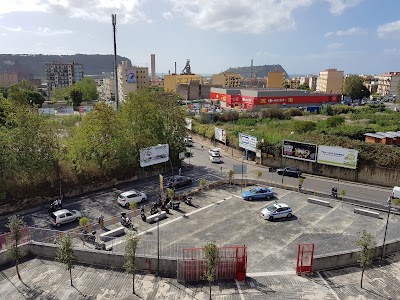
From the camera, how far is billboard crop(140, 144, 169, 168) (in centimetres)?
3541

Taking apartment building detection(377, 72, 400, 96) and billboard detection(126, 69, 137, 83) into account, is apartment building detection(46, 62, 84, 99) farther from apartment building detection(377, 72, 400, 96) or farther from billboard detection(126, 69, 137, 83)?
apartment building detection(377, 72, 400, 96)

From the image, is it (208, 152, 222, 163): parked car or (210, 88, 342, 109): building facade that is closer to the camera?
(208, 152, 222, 163): parked car

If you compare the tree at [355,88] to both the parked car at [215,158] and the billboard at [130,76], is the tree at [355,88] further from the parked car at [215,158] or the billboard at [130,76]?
the billboard at [130,76]

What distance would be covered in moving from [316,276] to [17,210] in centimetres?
2360

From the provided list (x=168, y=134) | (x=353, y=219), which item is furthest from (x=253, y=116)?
(x=353, y=219)

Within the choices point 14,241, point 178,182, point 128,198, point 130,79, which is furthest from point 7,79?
point 14,241

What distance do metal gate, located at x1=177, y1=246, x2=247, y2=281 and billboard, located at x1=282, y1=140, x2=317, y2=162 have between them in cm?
2372

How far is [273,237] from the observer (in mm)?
23391

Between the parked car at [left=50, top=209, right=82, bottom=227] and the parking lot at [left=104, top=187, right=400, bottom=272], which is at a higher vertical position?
the parked car at [left=50, top=209, right=82, bottom=227]

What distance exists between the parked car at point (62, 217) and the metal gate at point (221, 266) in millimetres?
11646

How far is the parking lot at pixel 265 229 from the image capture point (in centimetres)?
2156

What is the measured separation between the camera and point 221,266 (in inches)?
709

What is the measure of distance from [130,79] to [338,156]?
11555 centimetres

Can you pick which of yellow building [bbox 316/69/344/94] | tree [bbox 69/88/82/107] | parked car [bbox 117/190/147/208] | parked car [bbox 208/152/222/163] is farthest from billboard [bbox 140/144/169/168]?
yellow building [bbox 316/69/344/94]
